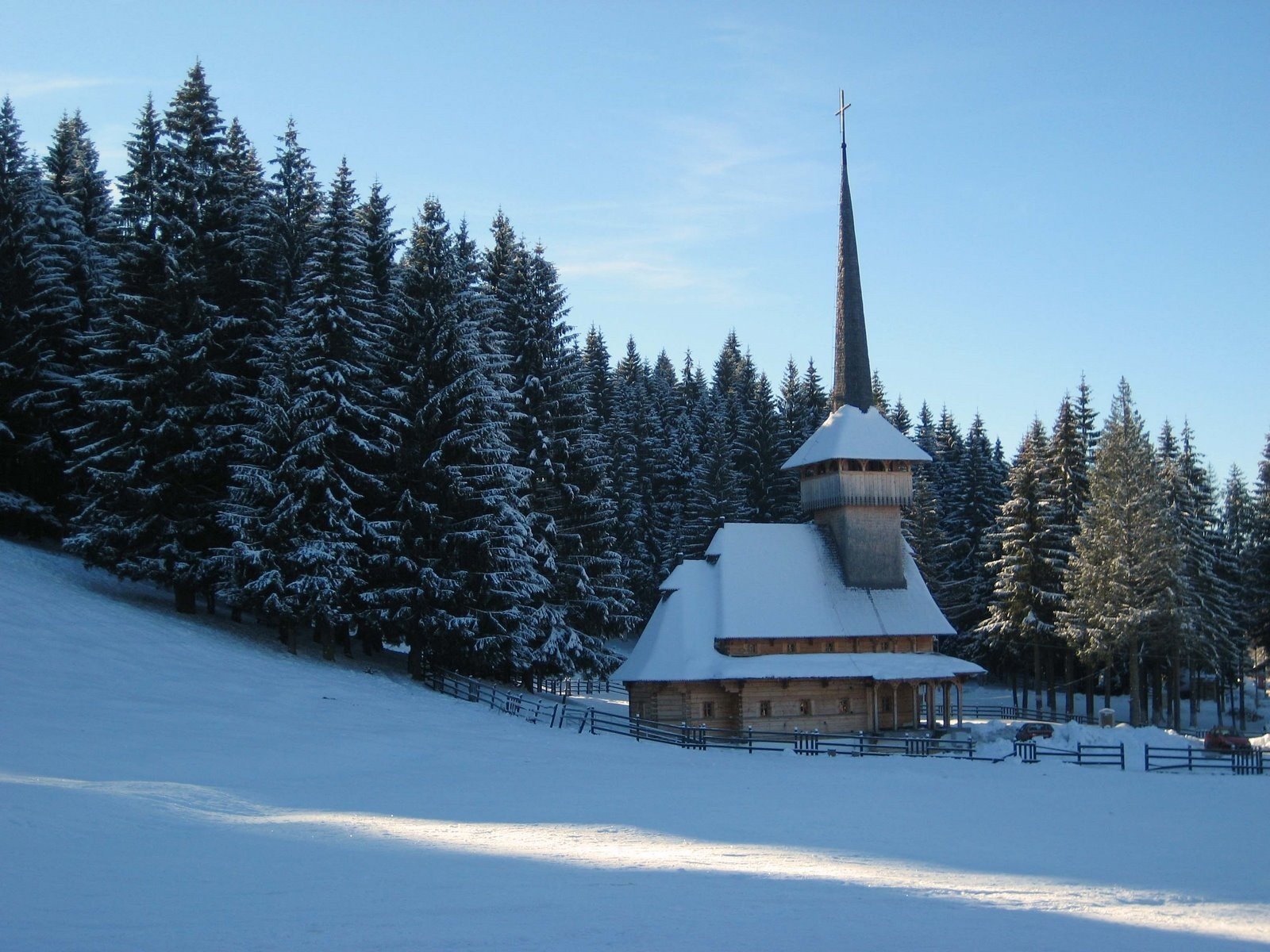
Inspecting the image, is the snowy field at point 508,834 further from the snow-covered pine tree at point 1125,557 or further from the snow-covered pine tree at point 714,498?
the snow-covered pine tree at point 714,498

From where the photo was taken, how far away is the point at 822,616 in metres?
38.8

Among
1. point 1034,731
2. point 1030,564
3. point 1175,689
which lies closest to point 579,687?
point 1030,564

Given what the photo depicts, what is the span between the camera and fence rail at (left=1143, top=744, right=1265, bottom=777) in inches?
1104

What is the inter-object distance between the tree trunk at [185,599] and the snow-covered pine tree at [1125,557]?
34810 millimetres

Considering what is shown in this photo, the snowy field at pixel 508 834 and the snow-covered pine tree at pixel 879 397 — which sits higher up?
the snow-covered pine tree at pixel 879 397

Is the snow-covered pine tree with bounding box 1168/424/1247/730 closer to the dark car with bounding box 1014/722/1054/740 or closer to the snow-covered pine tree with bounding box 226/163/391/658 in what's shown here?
the dark car with bounding box 1014/722/1054/740

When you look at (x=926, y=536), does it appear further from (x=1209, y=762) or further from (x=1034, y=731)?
(x=1209, y=762)

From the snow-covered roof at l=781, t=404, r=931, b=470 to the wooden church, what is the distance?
0.19 ft

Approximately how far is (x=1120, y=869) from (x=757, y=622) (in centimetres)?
2290

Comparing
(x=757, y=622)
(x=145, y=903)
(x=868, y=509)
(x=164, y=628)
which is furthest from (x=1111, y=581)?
(x=145, y=903)

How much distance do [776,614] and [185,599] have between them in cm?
2105

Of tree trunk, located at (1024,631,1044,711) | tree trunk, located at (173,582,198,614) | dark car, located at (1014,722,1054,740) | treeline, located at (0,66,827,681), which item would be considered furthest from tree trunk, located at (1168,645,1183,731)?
tree trunk, located at (173,582,198,614)

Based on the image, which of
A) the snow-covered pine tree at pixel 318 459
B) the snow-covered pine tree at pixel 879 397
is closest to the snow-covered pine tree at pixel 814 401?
the snow-covered pine tree at pixel 879 397

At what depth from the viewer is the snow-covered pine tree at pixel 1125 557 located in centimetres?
4275
